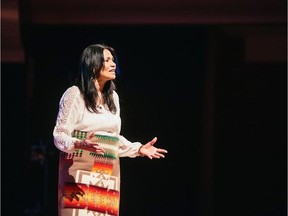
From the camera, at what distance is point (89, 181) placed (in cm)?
303

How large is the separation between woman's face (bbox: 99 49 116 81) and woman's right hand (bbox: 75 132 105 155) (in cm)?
31

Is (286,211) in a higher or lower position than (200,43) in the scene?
lower

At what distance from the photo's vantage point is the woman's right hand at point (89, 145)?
286 cm

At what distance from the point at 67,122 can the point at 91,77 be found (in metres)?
0.24

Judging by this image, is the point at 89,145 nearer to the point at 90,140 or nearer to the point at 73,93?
the point at 90,140

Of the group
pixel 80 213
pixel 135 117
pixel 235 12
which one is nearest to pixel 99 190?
pixel 80 213

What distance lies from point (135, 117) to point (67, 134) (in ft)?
7.48

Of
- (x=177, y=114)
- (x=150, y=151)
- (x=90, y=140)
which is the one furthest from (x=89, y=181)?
(x=177, y=114)

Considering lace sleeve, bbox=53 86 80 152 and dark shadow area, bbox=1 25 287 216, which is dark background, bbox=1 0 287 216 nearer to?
dark shadow area, bbox=1 25 287 216

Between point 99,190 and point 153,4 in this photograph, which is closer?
point 99,190

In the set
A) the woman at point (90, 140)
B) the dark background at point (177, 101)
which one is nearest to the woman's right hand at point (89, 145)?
the woman at point (90, 140)

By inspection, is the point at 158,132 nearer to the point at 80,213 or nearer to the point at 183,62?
the point at 183,62

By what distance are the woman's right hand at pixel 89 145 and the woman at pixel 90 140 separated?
32 mm

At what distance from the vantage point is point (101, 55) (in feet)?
10.2
